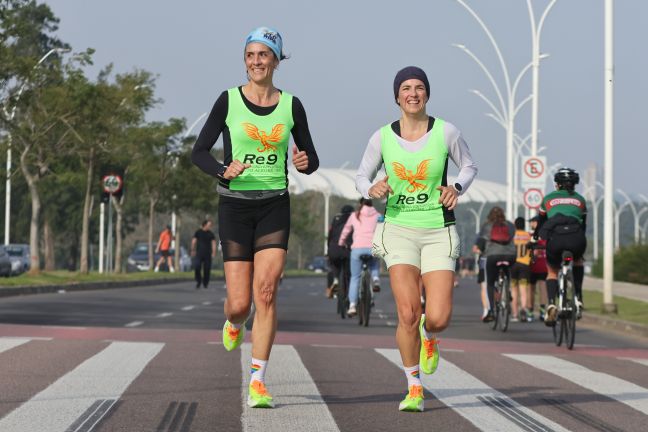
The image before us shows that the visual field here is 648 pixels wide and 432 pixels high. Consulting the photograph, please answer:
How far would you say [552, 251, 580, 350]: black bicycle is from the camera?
50.0 feet

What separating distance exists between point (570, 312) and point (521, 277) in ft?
17.9

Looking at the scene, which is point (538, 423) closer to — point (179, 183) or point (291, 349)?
point (291, 349)

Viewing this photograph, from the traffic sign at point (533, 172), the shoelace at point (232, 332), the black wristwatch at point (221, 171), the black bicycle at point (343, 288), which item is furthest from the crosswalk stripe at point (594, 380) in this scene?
the traffic sign at point (533, 172)

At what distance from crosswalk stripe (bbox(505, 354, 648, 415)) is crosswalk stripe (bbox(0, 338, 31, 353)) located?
4823 millimetres

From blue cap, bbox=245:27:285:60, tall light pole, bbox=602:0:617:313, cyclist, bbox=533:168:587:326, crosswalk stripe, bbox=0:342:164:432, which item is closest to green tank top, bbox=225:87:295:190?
blue cap, bbox=245:27:285:60

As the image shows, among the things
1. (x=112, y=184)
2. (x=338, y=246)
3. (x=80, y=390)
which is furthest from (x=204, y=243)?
(x=80, y=390)

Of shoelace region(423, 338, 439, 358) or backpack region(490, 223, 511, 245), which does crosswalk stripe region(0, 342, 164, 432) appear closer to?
shoelace region(423, 338, 439, 358)

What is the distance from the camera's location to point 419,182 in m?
8.27

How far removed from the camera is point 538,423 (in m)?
7.93

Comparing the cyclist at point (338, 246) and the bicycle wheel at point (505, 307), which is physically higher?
the cyclist at point (338, 246)

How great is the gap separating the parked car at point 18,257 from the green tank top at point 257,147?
48345 mm

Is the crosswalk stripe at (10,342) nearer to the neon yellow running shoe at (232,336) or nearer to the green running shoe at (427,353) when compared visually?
the neon yellow running shoe at (232,336)

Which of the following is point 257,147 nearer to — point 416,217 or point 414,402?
point 416,217

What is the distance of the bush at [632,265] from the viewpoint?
54469mm
